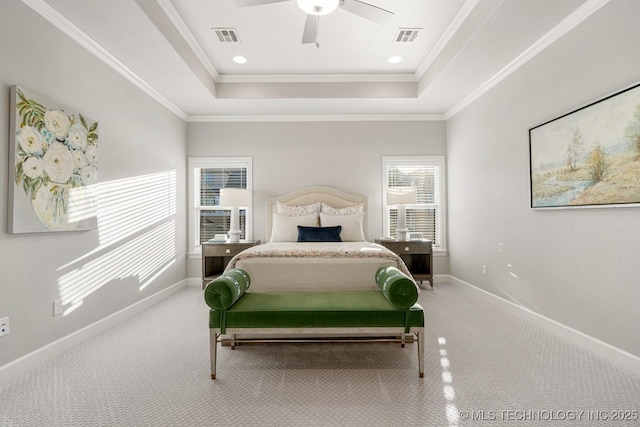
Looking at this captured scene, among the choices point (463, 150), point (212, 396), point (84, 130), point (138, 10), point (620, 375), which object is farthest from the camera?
point (463, 150)

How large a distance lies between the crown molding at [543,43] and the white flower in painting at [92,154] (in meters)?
4.07

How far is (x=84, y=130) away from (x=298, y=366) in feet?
8.65

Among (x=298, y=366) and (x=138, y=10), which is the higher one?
(x=138, y=10)

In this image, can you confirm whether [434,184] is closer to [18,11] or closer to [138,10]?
[138,10]

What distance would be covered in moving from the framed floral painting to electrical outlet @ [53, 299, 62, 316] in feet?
1.84

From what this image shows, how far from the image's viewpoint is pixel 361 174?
513 cm

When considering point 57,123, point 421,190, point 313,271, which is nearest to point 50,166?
point 57,123

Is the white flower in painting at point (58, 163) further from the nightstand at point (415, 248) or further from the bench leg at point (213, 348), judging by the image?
the nightstand at point (415, 248)

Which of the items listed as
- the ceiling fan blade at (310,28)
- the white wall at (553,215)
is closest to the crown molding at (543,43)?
the white wall at (553,215)

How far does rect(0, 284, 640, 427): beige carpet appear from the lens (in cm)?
176

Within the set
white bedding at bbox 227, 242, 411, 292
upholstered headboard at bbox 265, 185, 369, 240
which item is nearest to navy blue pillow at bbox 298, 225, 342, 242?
upholstered headboard at bbox 265, 185, 369, 240

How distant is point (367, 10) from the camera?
246 cm

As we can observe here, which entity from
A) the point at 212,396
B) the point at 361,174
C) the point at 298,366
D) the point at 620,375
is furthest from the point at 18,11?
the point at 620,375

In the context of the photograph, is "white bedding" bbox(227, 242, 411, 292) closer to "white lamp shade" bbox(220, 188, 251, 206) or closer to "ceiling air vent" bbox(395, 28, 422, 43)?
"white lamp shade" bbox(220, 188, 251, 206)
